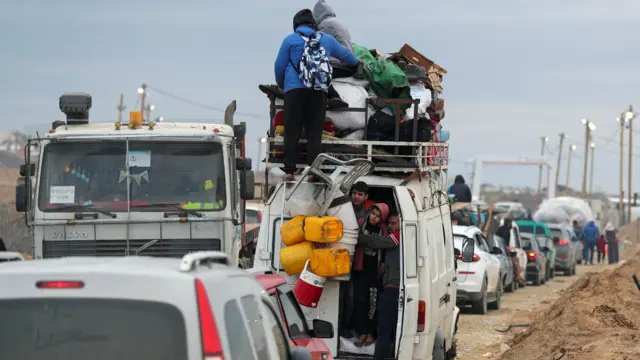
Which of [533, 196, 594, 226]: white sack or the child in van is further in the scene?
[533, 196, 594, 226]: white sack

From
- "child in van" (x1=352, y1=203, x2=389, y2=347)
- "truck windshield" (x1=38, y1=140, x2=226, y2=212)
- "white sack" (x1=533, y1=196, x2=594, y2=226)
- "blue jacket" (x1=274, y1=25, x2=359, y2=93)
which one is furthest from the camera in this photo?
"white sack" (x1=533, y1=196, x2=594, y2=226)

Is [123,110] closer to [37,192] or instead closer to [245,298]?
[37,192]

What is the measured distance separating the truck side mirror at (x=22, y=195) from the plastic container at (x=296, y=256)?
348cm

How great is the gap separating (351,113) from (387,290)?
2348mm

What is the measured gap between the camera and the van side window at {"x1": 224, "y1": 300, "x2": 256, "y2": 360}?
5.32m

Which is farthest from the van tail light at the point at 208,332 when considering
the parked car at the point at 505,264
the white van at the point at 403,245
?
the parked car at the point at 505,264

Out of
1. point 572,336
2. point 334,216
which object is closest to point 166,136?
point 334,216

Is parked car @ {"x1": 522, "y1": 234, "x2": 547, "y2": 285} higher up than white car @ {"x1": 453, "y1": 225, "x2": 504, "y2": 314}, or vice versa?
white car @ {"x1": 453, "y1": 225, "x2": 504, "y2": 314}

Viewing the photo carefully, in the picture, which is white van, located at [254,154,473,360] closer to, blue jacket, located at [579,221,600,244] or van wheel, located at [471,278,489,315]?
van wheel, located at [471,278,489,315]

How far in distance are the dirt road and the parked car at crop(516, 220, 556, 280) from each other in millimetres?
4216

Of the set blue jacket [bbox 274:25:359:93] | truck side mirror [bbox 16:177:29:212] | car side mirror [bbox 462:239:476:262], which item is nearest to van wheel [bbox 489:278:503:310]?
car side mirror [bbox 462:239:476:262]

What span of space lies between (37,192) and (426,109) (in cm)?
439

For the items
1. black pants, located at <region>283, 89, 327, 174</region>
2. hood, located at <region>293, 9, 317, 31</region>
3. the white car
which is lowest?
the white car

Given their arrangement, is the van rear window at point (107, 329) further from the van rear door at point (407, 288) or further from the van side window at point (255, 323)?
the van rear door at point (407, 288)
